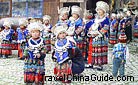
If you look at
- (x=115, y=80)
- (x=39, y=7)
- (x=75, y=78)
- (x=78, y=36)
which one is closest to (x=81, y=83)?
(x=75, y=78)

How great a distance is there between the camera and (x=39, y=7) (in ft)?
55.5

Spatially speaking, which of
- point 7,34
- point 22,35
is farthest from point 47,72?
point 7,34

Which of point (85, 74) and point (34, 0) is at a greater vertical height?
point (34, 0)

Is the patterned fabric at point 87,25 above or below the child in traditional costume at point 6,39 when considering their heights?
above

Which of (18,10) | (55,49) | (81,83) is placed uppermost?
(18,10)

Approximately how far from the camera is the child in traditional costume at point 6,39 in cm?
1094

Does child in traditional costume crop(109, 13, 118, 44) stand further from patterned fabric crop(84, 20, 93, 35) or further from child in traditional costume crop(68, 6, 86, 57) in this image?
patterned fabric crop(84, 20, 93, 35)

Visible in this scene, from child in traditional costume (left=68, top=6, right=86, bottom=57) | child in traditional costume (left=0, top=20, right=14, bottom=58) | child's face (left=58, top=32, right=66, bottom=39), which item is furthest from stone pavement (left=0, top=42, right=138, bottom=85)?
child's face (left=58, top=32, right=66, bottom=39)

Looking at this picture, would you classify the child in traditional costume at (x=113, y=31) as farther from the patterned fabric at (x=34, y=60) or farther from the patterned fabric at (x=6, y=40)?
the patterned fabric at (x=34, y=60)

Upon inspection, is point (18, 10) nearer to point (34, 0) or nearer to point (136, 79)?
point (34, 0)

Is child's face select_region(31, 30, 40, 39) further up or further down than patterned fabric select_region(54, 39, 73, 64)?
further up

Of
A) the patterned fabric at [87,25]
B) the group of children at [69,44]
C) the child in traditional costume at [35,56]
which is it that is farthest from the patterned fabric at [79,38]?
the child in traditional costume at [35,56]

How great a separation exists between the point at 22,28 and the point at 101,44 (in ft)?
10.0

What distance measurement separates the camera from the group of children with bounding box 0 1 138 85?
21.6 feet
